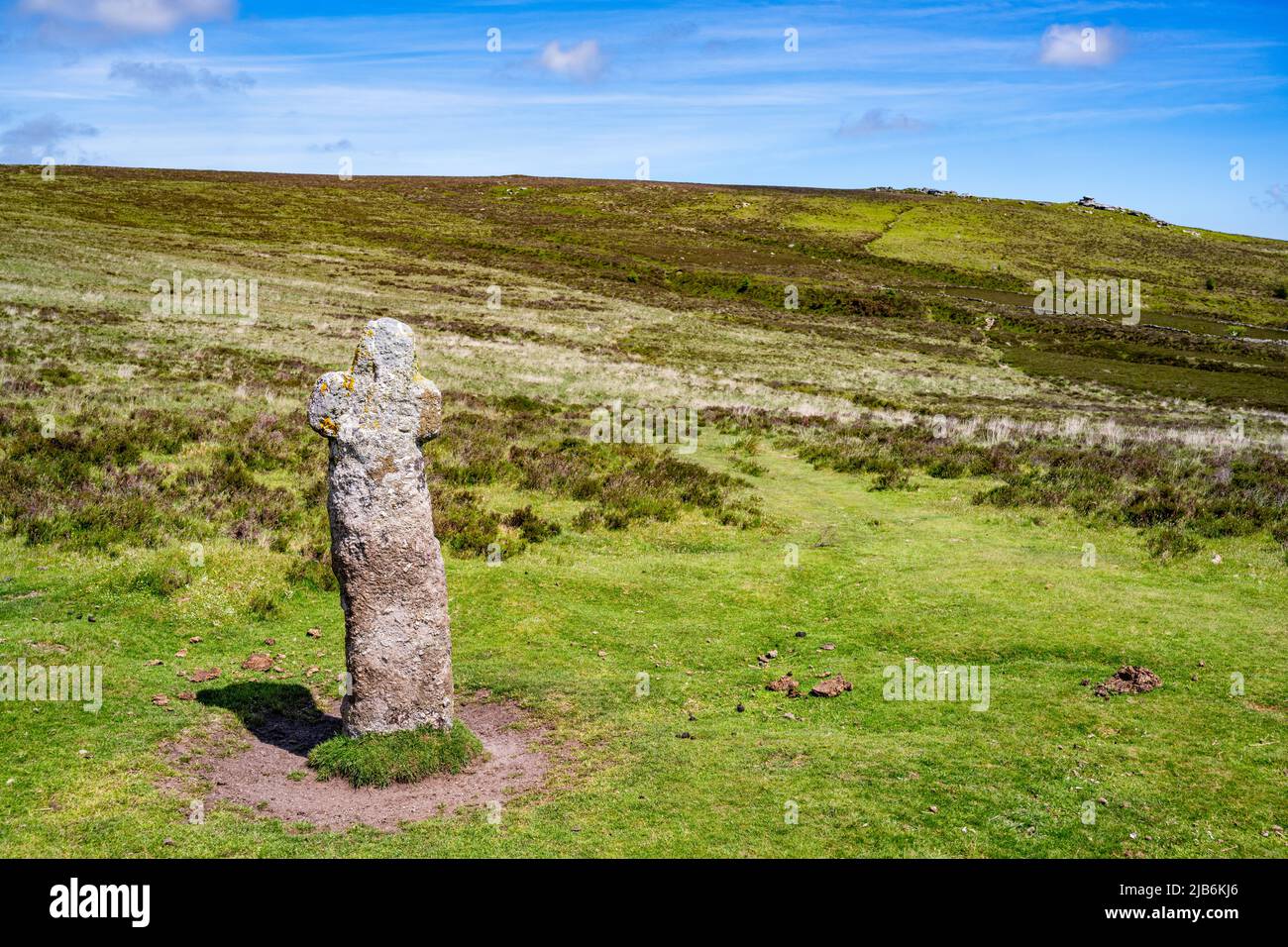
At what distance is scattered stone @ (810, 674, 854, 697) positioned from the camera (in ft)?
37.8

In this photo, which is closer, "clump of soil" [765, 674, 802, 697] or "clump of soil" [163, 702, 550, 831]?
"clump of soil" [163, 702, 550, 831]

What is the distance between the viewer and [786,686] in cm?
1179

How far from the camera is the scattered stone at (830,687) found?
37.8 feet

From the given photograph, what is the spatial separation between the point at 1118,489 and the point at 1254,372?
51.4 m

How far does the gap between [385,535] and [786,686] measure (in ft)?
18.8

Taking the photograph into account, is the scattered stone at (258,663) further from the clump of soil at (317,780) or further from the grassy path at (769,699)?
the clump of soil at (317,780)

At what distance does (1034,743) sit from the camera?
9.90 meters

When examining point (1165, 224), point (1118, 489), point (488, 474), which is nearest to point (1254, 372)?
point (1118, 489)

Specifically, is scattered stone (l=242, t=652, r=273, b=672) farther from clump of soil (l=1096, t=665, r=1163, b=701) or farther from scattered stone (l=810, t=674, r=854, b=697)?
clump of soil (l=1096, t=665, r=1163, b=701)

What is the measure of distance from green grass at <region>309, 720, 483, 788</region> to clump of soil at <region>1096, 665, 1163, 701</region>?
26.2 feet

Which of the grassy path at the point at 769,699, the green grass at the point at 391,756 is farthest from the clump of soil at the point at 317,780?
the grassy path at the point at 769,699

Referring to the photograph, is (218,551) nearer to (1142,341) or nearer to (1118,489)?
(1118,489)

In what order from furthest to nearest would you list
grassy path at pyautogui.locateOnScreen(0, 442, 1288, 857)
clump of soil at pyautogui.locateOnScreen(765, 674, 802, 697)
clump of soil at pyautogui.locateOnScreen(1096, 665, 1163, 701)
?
clump of soil at pyautogui.locateOnScreen(765, 674, 802, 697) → clump of soil at pyautogui.locateOnScreen(1096, 665, 1163, 701) → grassy path at pyautogui.locateOnScreen(0, 442, 1288, 857)

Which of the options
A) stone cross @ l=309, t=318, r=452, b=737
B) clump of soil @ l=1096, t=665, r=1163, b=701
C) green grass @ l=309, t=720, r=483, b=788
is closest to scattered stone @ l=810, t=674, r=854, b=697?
clump of soil @ l=1096, t=665, r=1163, b=701
